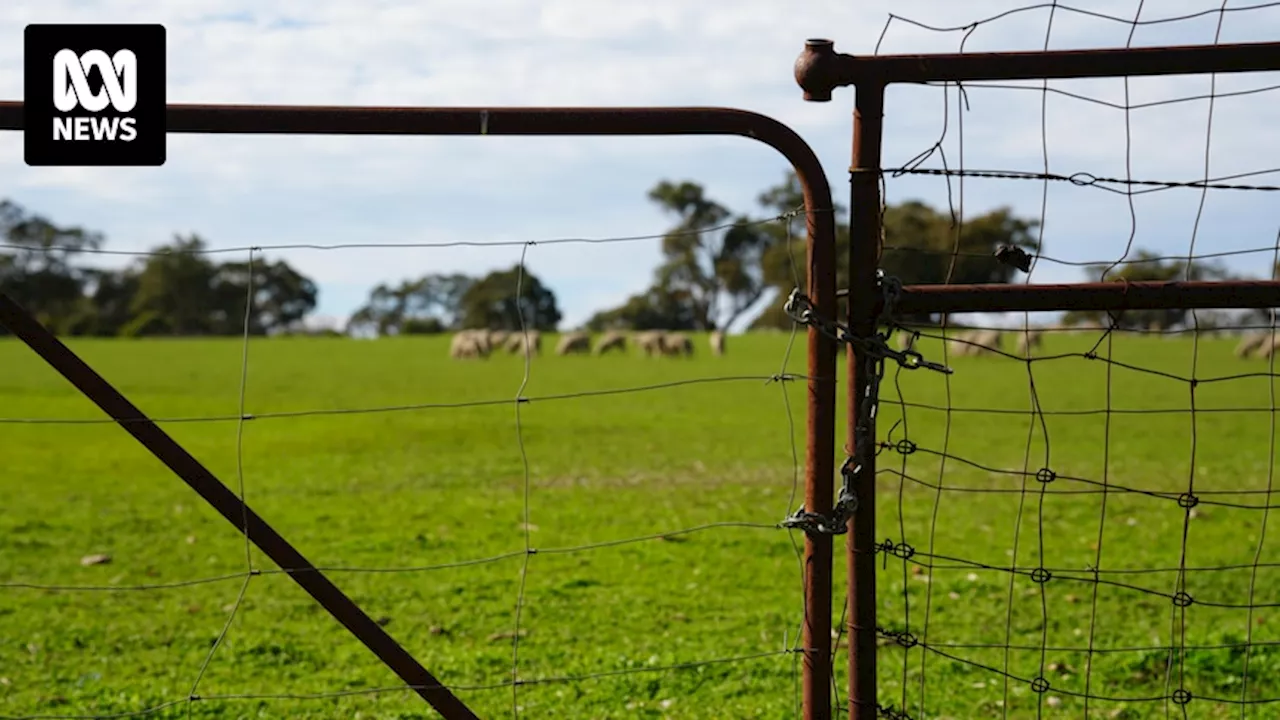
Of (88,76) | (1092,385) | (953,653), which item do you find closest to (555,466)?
(953,653)

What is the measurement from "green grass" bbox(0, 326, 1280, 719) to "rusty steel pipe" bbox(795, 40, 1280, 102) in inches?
35.6

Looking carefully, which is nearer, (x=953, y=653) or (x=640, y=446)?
(x=953, y=653)

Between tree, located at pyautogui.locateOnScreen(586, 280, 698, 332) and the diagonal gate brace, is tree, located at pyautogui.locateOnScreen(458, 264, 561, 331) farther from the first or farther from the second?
the diagonal gate brace

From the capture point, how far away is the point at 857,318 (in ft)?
11.0

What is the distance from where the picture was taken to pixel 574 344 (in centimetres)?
4575

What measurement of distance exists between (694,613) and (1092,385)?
22443 mm

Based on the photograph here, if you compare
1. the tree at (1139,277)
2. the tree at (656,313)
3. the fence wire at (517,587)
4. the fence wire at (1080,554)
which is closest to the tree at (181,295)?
the tree at (656,313)

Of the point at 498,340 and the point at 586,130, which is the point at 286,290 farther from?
the point at 586,130

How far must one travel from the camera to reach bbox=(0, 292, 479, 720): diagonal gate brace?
10.6ft

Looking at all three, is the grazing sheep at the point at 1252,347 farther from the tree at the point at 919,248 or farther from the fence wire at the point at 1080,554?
the fence wire at the point at 1080,554

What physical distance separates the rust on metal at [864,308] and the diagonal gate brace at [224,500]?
1.07 m

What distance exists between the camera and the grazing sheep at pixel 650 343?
4506 cm

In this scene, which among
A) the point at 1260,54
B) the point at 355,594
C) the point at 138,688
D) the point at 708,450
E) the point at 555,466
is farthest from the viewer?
the point at 708,450

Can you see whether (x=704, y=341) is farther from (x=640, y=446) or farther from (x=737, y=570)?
(x=737, y=570)
